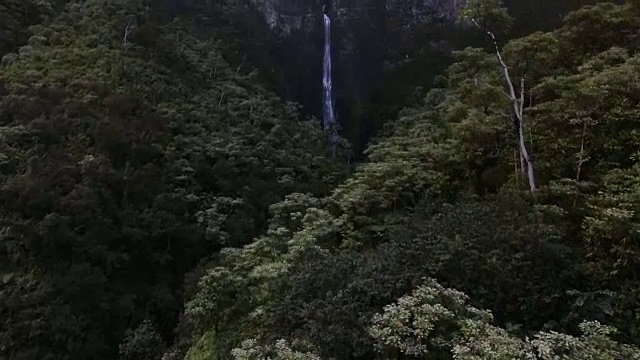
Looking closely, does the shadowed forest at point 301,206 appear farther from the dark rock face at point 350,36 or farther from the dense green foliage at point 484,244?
the dark rock face at point 350,36

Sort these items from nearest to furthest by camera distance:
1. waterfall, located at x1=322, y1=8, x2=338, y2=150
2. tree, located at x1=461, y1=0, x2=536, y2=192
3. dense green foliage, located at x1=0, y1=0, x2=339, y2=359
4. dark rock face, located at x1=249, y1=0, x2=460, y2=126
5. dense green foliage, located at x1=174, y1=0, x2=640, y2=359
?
1. dense green foliage, located at x1=174, y1=0, x2=640, y2=359
2. tree, located at x1=461, y1=0, x2=536, y2=192
3. dense green foliage, located at x1=0, y1=0, x2=339, y2=359
4. waterfall, located at x1=322, y1=8, x2=338, y2=150
5. dark rock face, located at x1=249, y1=0, x2=460, y2=126

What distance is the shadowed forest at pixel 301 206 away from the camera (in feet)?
20.5

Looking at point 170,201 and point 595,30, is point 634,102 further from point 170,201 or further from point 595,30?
point 170,201

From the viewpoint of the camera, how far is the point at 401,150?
13.6 meters

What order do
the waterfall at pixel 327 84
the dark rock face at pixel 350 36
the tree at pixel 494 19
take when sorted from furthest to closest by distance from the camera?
the dark rock face at pixel 350 36, the waterfall at pixel 327 84, the tree at pixel 494 19

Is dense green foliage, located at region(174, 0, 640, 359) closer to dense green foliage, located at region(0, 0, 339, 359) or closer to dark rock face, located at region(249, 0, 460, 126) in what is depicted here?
dense green foliage, located at region(0, 0, 339, 359)

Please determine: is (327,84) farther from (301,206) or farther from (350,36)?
(301,206)

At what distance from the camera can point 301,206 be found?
1295 centimetres

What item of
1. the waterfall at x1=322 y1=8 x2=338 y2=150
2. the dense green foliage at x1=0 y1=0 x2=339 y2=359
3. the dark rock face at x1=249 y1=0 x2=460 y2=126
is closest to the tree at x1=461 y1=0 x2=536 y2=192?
the dense green foliage at x1=0 y1=0 x2=339 y2=359

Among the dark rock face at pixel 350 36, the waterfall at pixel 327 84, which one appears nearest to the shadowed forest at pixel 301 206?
the waterfall at pixel 327 84

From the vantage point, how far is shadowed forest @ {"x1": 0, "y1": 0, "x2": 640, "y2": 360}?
6258mm

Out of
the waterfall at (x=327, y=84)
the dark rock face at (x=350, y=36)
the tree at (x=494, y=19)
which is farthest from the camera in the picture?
the dark rock face at (x=350, y=36)

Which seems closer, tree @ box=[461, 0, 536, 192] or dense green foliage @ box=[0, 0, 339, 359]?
tree @ box=[461, 0, 536, 192]

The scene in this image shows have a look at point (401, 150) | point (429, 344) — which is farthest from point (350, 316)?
point (401, 150)
